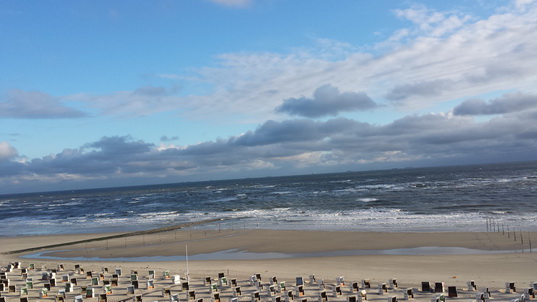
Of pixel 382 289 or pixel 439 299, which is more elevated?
pixel 439 299

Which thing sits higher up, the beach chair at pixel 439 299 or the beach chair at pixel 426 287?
the beach chair at pixel 439 299

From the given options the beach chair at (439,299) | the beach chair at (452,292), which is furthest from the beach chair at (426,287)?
the beach chair at (439,299)

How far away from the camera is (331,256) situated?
24.9 meters

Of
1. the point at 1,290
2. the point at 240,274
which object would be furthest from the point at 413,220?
the point at 1,290

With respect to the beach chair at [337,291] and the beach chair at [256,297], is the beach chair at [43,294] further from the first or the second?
the beach chair at [337,291]

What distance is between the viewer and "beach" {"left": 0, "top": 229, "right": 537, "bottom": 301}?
60.6 feet

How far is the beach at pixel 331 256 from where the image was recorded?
18484 mm

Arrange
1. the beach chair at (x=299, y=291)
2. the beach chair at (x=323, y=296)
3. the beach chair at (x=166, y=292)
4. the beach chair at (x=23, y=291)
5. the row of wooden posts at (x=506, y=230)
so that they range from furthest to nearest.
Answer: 1. the row of wooden posts at (x=506, y=230)
2. the beach chair at (x=23, y=291)
3. the beach chair at (x=166, y=292)
4. the beach chair at (x=299, y=291)
5. the beach chair at (x=323, y=296)

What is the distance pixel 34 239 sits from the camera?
4122 cm

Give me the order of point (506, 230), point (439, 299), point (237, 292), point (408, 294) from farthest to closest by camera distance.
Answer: point (506, 230), point (237, 292), point (408, 294), point (439, 299)

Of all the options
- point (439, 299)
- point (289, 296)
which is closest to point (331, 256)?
point (289, 296)

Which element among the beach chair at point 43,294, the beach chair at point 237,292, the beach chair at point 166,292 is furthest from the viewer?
the beach chair at point 43,294

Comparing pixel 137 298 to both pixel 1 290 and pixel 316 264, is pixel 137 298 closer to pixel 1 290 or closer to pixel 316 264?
pixel 1 290

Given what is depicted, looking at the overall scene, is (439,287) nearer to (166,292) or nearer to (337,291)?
(337,291)
